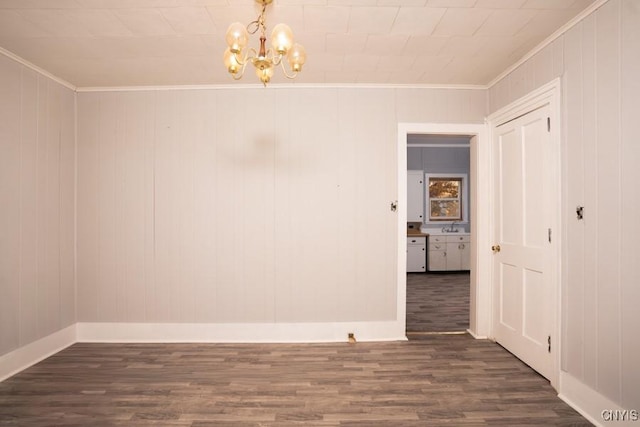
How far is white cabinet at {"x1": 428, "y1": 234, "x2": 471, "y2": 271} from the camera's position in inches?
287

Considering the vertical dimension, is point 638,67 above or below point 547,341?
above

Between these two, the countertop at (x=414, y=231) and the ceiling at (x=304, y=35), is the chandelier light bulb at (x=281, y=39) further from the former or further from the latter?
the countertop at (x=414, y=231)

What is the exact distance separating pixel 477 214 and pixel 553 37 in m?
1.71

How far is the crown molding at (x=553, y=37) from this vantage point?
7.06 feet

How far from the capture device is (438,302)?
16.5ft

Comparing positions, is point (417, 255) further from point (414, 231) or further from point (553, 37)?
point (553, 37)

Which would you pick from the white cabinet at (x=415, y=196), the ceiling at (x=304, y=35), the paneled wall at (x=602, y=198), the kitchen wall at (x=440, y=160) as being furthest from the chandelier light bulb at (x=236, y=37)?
the kitchen wall at (x=440, y=160)

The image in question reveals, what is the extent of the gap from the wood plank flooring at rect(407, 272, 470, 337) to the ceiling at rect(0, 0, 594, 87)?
2.81 metres

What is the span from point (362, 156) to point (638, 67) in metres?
2.17

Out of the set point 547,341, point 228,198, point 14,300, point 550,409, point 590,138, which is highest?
point 590,138

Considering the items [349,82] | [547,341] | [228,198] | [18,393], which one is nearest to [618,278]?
[547,341]

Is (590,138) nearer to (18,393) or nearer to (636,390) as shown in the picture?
(636,390)

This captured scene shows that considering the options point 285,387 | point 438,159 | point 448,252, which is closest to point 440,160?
point 438,159

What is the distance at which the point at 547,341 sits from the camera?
104 inches
